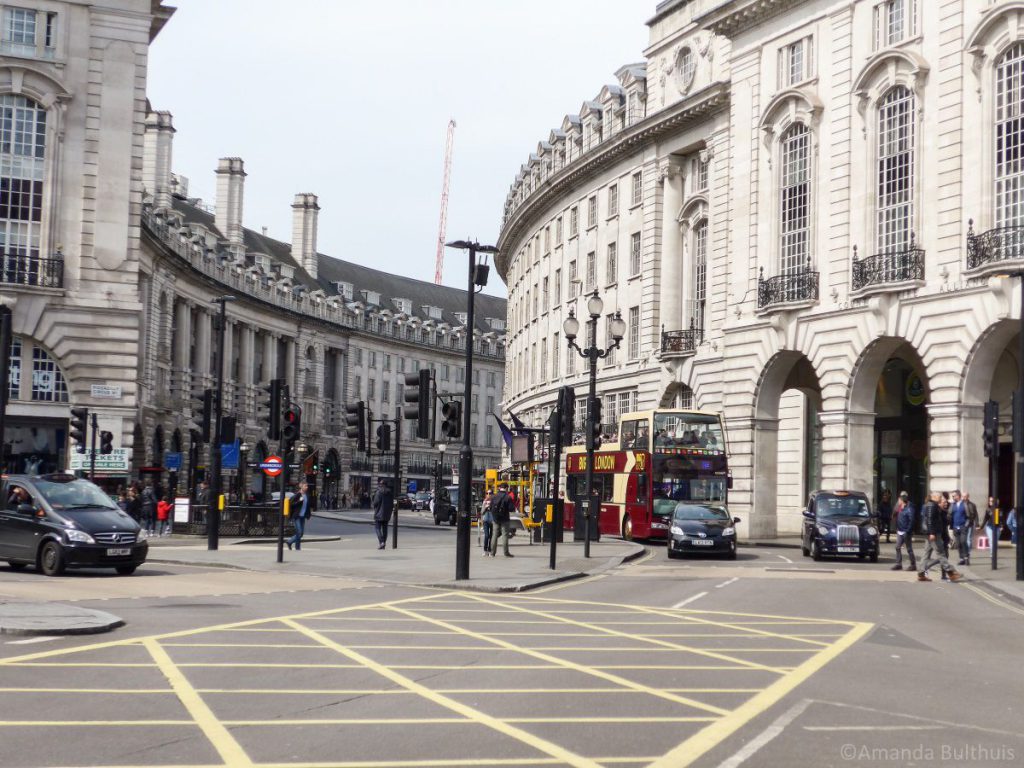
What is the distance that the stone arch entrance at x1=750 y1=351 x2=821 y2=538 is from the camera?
48094mm

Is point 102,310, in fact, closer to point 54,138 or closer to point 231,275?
point 54,138

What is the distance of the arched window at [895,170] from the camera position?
137 feet

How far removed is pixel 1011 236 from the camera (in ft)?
123

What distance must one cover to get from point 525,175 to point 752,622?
69.9 m

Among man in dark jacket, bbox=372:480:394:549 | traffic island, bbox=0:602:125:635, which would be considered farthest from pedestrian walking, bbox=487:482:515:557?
traffic island, bbox=0:602:125:635

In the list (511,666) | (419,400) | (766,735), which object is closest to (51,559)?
(419,400)

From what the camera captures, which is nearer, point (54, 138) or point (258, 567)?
point (258, 567)

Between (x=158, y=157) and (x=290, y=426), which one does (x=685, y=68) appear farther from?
(x=158, y=157)

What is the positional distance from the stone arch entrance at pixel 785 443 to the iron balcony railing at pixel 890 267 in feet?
15.5

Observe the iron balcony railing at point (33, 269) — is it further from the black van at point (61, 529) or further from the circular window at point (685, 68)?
the black van at point (61, 529)

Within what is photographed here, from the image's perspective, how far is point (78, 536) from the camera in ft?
79.8

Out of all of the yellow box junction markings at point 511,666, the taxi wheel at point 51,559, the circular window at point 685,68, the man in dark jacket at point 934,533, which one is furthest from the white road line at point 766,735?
the circular window at point 685,68

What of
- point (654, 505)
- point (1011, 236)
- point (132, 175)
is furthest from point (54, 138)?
point (1011, 236)

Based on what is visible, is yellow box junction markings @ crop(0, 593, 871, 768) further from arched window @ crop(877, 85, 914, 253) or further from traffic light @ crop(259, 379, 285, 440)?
arched window @ crop(877, 85, 914, 253)
